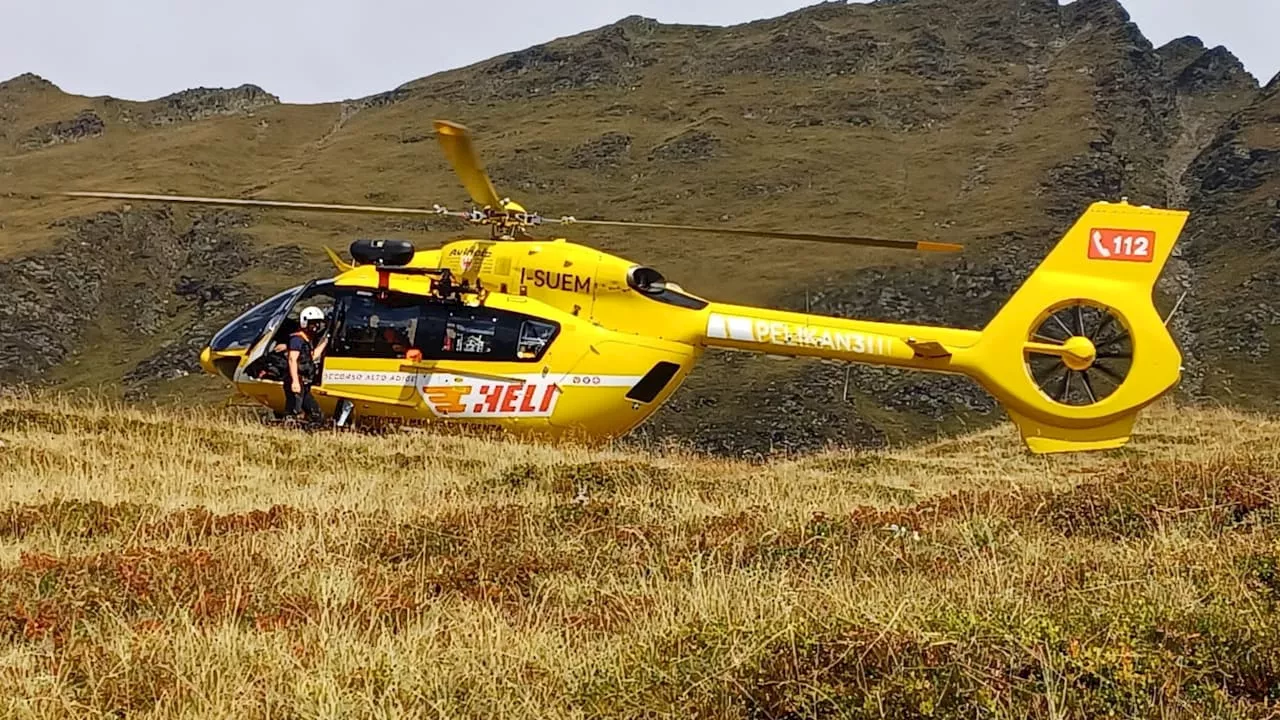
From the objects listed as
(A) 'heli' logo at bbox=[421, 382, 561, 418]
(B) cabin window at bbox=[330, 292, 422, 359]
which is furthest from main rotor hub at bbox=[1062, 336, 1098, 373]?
(B) cabin window at bbox=[330, 292, 422, 359]

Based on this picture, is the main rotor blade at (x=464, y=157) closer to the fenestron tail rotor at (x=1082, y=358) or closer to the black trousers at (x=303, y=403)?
the black trousers at (x=303, y=403)

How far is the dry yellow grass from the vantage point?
4.26 metres

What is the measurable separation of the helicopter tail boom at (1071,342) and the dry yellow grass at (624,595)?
3750 millimetres

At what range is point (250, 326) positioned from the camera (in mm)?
18750

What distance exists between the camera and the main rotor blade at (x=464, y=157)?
593 inches

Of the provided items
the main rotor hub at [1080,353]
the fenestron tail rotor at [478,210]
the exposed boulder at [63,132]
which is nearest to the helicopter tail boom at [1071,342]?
the main rotor hub at [1080,353]

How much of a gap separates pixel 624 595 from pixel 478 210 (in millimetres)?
12043

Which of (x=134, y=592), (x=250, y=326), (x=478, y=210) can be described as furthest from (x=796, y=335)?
(x=134, y=592)

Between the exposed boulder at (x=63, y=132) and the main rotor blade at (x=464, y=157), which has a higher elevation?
the exposed boulder at (x=63, y=132)

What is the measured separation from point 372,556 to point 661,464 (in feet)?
23.2

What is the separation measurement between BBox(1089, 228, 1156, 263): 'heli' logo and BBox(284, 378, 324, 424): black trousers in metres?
12.4

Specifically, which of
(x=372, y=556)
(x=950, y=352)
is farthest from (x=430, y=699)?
(x=950, y=352)

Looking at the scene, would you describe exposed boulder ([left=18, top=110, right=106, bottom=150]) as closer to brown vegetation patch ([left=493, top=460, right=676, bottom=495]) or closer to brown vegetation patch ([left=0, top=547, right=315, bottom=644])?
brown vegetation patch ([left=493, top=460, right=676, bottom=495])

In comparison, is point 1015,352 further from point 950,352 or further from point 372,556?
point 372,556
